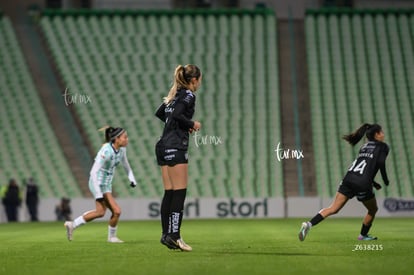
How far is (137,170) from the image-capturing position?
32.8 metres

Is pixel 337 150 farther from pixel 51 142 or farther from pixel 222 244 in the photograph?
pixel 222 244

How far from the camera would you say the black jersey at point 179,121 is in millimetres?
11984

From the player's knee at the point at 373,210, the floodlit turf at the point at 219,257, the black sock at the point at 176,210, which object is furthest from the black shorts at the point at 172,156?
the player's knee at the point at 373,210

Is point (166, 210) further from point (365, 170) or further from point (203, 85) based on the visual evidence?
point (203, 85)

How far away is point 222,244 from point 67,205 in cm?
1601

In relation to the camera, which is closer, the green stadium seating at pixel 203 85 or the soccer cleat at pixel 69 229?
the soccer cleat at pixel 69 229

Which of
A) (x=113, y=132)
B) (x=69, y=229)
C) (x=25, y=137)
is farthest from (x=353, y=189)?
(x=25, y=137)

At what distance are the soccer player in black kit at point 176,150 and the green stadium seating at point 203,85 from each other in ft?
63.3

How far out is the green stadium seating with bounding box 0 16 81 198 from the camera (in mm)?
32469

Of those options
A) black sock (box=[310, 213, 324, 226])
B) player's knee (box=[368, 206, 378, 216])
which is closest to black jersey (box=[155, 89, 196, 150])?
black sock (box=[310, 213, 324, 226])

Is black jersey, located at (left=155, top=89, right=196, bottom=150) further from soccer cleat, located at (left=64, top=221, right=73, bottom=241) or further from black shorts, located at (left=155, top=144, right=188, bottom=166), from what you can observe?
soccer cleat, located at (left=64, top=221, right=73, bottom=241)

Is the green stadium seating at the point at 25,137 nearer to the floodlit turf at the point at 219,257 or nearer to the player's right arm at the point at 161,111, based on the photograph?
the floodlit turf at the point at 219,257

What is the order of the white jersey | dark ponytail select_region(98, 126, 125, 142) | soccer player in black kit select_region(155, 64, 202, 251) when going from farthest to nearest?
dark ponytail select_region(98, 126, 125, 142)
the white jersey
soccer player in black kit select_region(155, 64, 202, 251)

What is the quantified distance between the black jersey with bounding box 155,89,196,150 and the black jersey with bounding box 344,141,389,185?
3360 mm
